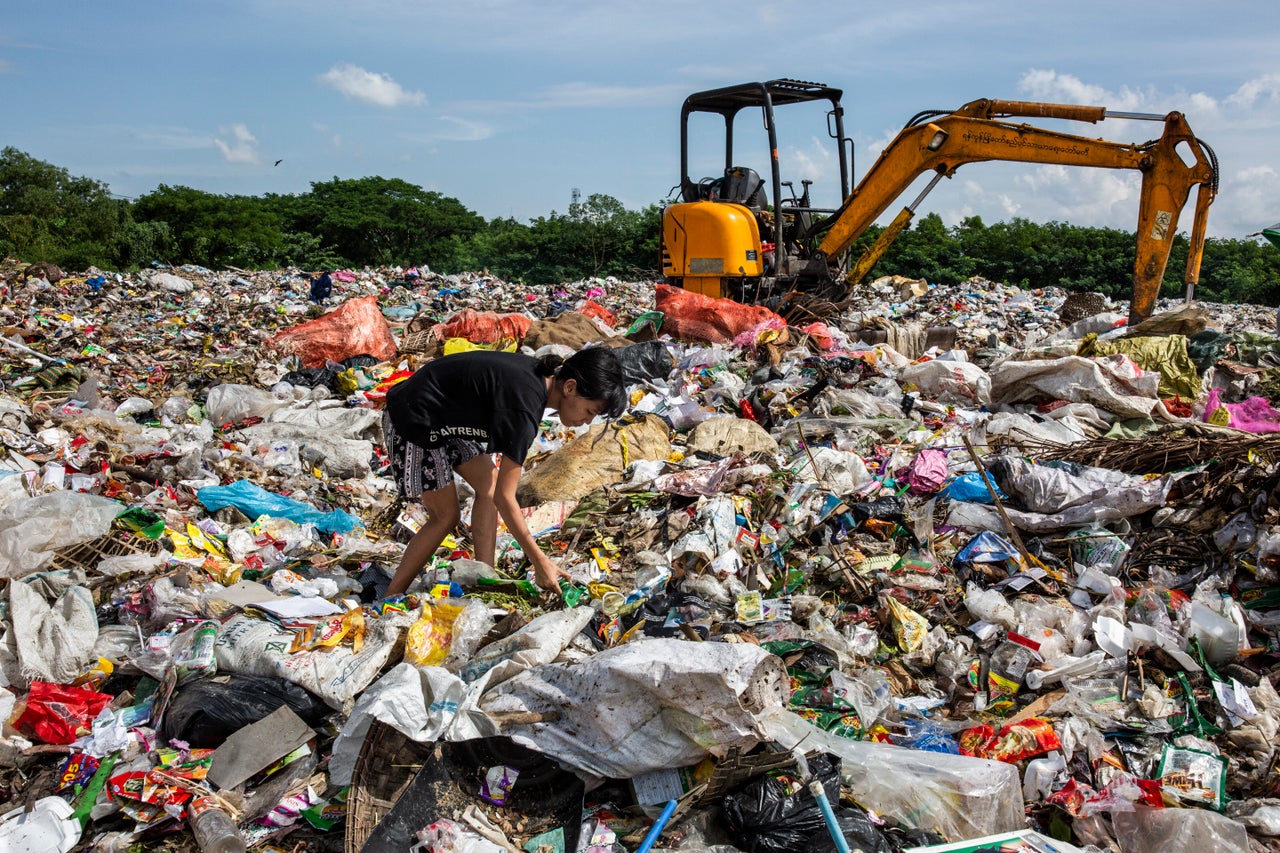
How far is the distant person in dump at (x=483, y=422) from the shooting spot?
9.32ft

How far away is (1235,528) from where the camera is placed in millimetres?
3516

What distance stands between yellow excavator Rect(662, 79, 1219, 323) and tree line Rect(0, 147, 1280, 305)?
7432 mm

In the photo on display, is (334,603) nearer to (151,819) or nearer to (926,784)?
(151,819)

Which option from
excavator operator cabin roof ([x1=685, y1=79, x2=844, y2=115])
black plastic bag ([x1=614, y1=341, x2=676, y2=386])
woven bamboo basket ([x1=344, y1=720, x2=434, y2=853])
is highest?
excavator operator cabin roof ([x1=685, y1=79, x2=844, y2=115])

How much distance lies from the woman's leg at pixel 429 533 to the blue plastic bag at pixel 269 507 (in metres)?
1.11

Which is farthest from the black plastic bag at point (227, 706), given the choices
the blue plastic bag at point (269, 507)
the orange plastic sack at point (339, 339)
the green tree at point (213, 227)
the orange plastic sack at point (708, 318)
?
the green tree at point (213, 227)

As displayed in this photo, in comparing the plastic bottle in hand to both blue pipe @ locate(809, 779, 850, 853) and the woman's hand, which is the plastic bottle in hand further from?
blue pipe @ locate(809, 779, 850, 853)

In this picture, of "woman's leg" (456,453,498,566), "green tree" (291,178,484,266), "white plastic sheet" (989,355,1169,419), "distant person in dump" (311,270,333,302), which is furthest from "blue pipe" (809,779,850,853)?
"green tree" (291,178,484,266)

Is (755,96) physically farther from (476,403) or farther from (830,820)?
(830,820)

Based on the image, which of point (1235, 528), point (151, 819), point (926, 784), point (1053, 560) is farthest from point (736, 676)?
point (1235, 528)

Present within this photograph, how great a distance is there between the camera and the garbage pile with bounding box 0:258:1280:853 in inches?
87.5

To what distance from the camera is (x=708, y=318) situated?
826 cm

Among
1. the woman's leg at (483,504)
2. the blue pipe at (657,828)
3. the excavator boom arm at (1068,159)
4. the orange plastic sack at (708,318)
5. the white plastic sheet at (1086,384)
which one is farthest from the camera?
the orange plastic sack at (708,318)

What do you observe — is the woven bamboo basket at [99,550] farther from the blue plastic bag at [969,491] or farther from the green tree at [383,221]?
the green tree at [383,221]
